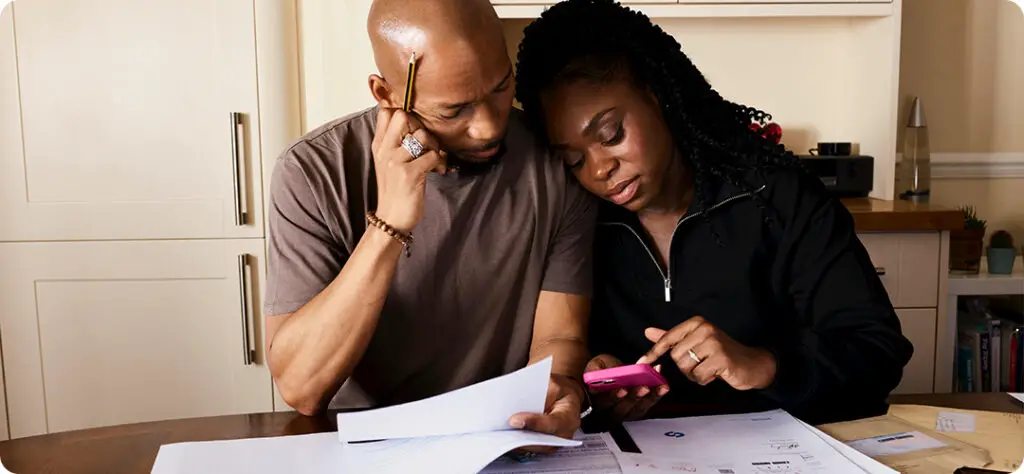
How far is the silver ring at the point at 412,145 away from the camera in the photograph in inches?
46.4

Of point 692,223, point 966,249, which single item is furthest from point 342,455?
point 966,249

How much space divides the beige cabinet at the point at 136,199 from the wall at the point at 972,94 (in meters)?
2.16

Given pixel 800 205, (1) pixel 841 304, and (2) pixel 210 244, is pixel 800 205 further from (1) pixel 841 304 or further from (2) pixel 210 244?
(2) pixel 210 244

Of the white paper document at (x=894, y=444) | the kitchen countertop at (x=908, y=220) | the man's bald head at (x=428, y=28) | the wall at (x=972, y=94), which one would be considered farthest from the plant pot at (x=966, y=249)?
the man's bald head at (x=428, y=28)

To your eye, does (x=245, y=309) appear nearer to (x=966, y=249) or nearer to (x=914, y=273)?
(x=914, y=273)

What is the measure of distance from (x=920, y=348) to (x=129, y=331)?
8.11ft

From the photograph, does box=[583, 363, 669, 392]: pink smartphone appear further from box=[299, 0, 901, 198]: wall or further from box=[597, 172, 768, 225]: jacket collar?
box=[299, 0, 901, 198]: wall

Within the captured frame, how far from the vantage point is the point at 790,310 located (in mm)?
1387

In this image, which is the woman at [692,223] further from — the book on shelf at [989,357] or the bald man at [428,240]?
the book on shelf at [989,357]

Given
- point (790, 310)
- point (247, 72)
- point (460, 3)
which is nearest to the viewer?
point (460, 3)

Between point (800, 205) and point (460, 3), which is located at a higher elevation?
point (460, 3)

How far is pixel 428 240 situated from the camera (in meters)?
1.31

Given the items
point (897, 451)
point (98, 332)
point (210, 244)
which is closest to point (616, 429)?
point (897, 451)

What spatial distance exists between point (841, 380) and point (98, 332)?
2.44 metres
